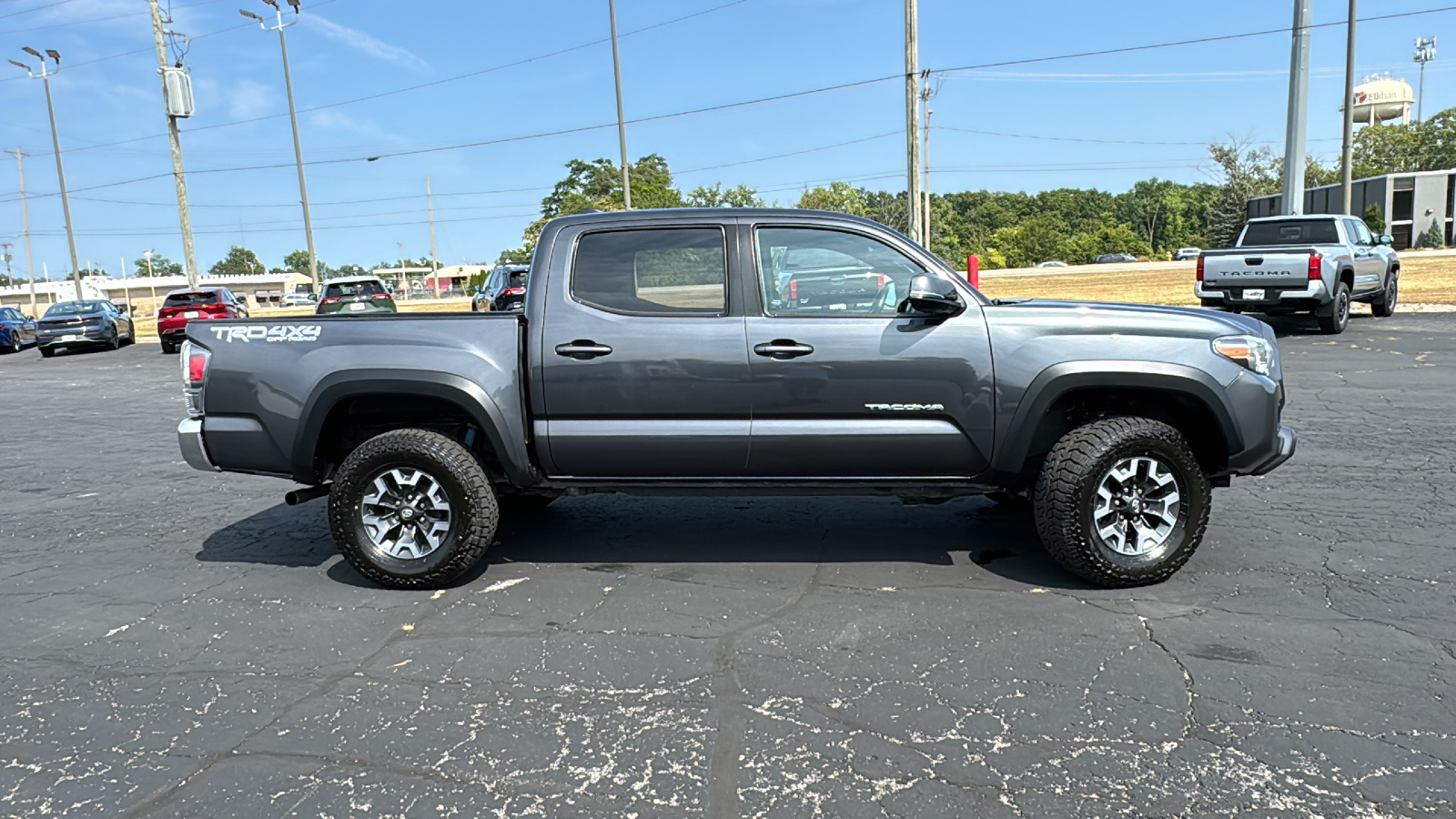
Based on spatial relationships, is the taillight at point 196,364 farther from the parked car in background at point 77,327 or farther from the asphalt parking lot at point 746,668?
the parked car in background at point 77,327

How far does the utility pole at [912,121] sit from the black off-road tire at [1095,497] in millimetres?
18899

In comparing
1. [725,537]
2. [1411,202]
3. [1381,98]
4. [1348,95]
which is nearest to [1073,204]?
[1381,98]

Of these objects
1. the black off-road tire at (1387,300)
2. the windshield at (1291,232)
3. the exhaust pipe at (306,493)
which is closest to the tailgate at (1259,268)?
Result: the windshield at (1291,232)

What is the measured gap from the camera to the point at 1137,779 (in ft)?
10.0

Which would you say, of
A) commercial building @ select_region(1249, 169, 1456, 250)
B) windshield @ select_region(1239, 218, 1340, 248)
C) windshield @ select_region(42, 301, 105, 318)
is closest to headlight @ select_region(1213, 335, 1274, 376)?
windshield @ select_region(1239, 218, 1340, 248)

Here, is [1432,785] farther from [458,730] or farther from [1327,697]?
[458,730]

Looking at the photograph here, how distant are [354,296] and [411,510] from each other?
19.8m

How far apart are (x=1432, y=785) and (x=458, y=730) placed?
3093 millimetres

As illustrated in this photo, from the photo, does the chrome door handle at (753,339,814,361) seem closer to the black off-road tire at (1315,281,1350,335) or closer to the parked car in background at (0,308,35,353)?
the black off-road tire at (1315,281,1350,335)

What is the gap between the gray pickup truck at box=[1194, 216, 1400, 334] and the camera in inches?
589

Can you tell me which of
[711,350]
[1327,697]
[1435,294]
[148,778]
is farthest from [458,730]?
[1435,294]

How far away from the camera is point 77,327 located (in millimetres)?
24656

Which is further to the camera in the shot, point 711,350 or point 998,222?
point 998,222

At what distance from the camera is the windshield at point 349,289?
23.3m
